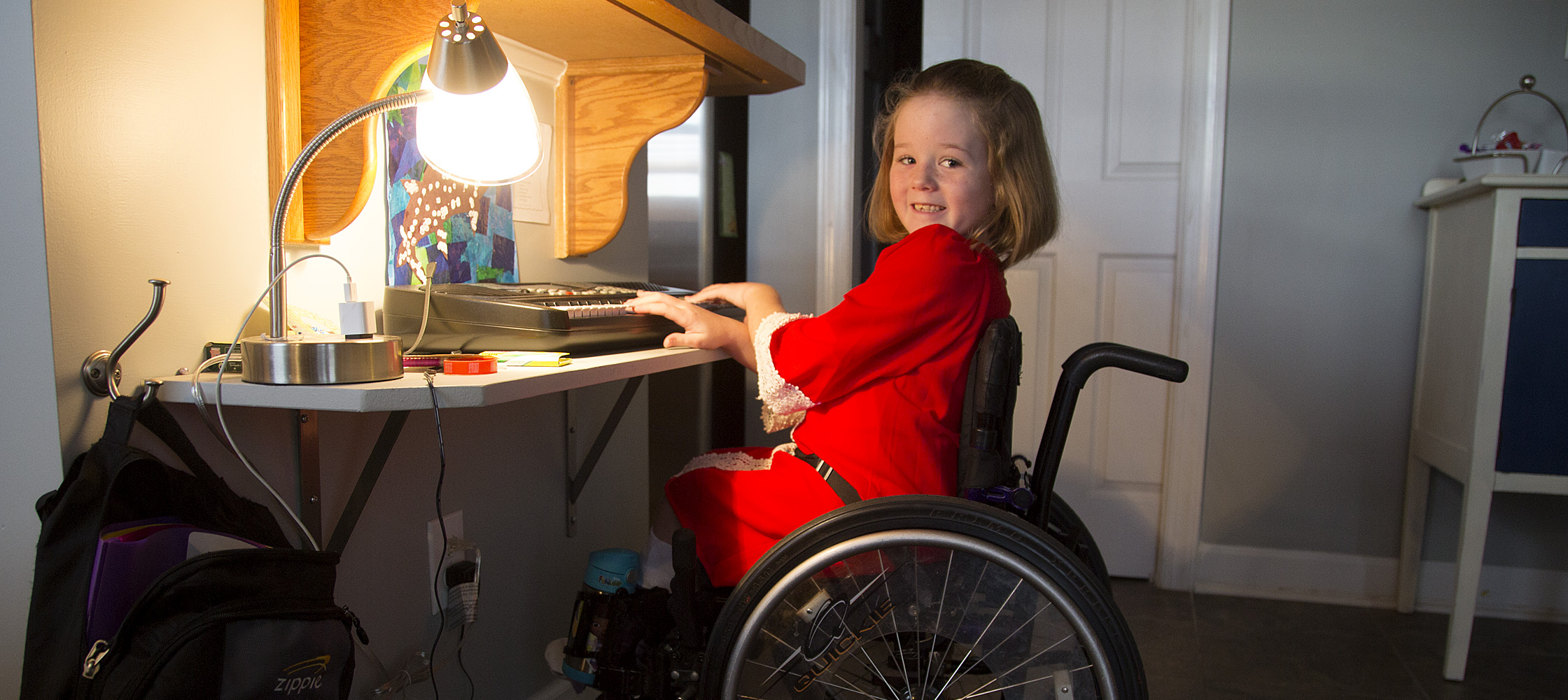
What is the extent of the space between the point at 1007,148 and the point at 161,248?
3.38 feet

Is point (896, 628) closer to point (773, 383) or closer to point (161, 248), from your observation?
point (773, 383)

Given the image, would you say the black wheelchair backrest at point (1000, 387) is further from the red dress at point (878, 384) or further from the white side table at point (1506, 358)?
the white side table at point (1506, 358)

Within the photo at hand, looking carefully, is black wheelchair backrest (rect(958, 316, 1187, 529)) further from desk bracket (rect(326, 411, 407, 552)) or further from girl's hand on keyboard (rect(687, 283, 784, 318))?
desk bracket (rect(326, 411, 407, 552))

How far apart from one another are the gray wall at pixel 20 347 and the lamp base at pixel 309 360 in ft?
0.56

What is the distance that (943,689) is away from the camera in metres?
0.96

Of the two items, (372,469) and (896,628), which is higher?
(372,469)

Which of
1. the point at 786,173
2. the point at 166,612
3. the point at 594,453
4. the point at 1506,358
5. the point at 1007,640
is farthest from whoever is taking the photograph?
the point at 786,173

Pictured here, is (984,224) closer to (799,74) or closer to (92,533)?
(799,74)

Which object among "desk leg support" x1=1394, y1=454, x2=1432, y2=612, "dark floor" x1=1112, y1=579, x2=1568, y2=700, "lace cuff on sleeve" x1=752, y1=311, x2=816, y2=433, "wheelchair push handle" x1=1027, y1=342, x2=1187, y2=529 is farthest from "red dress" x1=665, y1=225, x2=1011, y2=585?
"desk leg support" x1=1394, y1=454, x2=1432, y2=612

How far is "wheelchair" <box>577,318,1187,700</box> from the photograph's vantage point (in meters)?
0.90

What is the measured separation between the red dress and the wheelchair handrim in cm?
16

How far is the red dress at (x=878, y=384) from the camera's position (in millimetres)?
1075

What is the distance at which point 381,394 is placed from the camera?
2.60ft

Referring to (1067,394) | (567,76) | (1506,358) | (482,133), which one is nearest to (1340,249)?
(1506,358)
